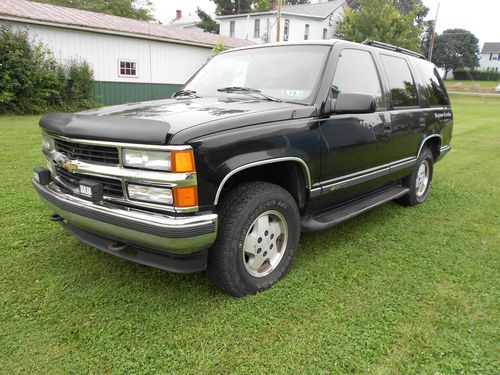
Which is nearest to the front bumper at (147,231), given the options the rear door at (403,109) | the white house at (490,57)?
the rear door at (403,109)

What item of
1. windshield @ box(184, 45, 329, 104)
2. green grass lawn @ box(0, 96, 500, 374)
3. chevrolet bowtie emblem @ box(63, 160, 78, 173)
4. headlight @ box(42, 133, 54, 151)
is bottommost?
green grass lawn @ box(0, 96, 500, 374)

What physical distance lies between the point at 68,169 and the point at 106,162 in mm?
415

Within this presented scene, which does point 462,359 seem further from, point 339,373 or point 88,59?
point 88,59

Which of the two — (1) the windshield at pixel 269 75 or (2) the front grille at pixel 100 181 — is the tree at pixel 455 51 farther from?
(2) the front grille at pixel 100 181

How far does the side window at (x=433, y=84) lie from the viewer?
5117 mm

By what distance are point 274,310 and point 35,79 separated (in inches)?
552

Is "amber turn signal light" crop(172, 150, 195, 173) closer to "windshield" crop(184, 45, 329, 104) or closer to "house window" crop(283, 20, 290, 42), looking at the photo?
"windshield" crop(184, 45, 329, 104)

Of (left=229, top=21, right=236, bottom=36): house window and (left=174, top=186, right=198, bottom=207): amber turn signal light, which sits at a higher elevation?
(left=229, top=21, right=236, bottom=36): house window

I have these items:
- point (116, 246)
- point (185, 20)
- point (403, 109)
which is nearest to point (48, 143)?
point (116, 246)

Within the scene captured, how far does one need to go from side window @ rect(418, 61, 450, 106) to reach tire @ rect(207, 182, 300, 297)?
3.14 m

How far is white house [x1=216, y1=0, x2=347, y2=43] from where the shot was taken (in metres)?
35.8

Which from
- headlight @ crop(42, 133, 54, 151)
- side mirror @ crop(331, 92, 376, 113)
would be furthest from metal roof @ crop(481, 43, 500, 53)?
headlight @ crop(42, 133, 54, 151)

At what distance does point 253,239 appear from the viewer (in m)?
2.90

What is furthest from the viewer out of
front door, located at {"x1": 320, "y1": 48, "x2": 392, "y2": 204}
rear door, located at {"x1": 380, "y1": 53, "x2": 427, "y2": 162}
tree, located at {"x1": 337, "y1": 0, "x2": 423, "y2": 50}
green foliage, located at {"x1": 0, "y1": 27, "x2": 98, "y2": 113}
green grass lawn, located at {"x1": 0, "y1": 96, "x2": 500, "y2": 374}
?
tree, located at {"x1": 337, "y1": 0, "x2": 423, "y2": 50}
